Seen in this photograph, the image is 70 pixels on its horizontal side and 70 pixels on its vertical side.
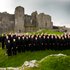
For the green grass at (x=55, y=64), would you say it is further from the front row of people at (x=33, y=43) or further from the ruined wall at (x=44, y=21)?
the ruined wall at (x=44, y=21)

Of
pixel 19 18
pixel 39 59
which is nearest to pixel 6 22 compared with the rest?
pixel 19 18

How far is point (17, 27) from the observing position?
270ft

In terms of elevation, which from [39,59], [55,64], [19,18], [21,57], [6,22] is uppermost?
[19,18]

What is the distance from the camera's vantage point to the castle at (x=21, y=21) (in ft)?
268

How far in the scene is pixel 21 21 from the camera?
3268 inches

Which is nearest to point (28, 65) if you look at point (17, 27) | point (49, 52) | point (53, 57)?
point (53, 57)

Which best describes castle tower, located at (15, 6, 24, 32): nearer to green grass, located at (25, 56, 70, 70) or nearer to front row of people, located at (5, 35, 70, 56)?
front row of people, located at (5, 35, 70, 56)

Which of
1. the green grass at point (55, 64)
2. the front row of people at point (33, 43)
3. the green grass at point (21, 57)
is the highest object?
the green grass at point (55, 64)

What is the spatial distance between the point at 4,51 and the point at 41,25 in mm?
53363

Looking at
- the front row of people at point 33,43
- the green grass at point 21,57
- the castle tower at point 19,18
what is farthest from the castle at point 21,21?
the green grass at point 21,57

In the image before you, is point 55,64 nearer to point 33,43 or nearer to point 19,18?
point 33,43

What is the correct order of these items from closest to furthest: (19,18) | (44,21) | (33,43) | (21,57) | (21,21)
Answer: (21,57), (33,43), (19,18), (21,21), (44,21)

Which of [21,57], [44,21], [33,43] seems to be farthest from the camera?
[44,21]

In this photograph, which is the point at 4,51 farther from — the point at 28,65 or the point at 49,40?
the point at 28,65
